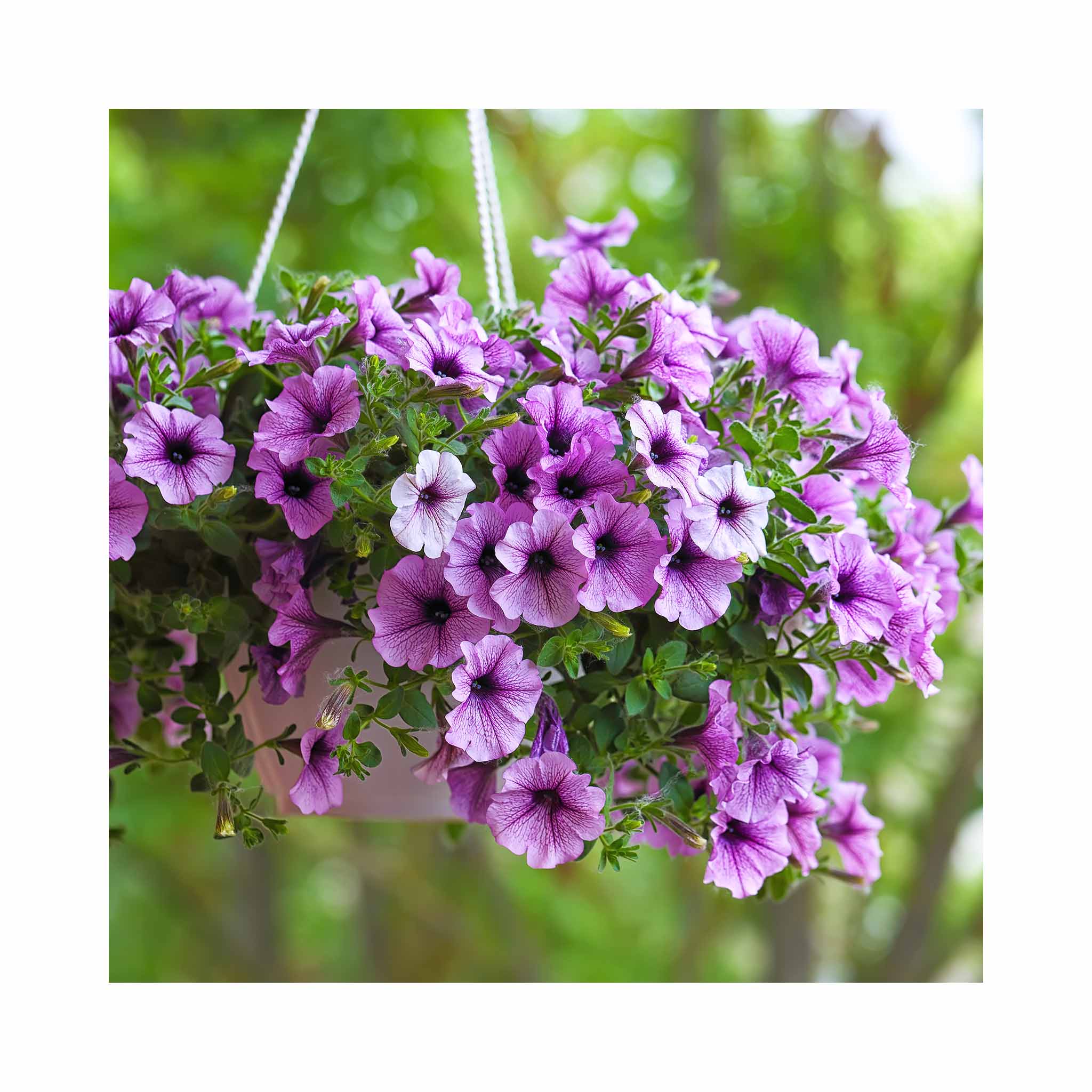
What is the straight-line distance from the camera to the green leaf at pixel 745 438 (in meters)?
0.61

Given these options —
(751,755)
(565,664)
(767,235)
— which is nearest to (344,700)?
(565,664)

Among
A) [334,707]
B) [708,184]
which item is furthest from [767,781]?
[708,184]

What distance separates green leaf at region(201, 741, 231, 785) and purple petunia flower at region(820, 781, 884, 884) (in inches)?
15.9

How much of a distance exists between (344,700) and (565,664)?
0.12 meters

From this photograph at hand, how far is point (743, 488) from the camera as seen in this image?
56 cm

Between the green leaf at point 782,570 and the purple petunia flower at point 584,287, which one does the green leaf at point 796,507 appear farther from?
the purple petunia flower at point 584,287

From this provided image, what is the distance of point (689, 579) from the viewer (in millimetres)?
563

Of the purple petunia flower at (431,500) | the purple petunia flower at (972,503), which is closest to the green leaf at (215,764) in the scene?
the purple petunia flower at (431,500)

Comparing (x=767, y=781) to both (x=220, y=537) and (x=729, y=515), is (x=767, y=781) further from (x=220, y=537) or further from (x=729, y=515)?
(x=220, y=537)

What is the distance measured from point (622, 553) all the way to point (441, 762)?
174mm

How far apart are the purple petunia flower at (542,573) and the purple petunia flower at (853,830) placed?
1.00 ft

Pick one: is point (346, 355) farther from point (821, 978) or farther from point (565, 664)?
point (821, 978)

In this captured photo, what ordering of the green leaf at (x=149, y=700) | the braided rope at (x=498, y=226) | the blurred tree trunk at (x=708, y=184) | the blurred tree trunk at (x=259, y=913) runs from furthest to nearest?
the blurred tree trunk at (x=259, y=913)
the blurred tree trunk at (x=708, y=184)
the braided rope at (x=498, y=226)
the green leaf at (x=149, y=700)

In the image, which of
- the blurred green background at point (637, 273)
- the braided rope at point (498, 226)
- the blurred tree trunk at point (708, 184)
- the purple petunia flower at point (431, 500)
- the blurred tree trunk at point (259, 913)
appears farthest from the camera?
the blurred tree trunk at point (259, 913)
